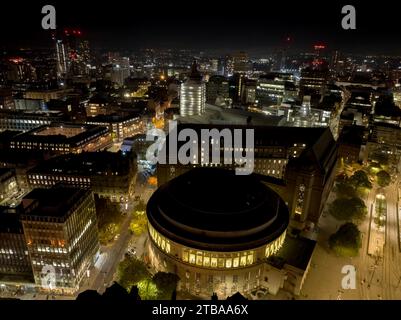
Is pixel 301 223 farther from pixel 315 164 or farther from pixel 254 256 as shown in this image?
pixel 254 256

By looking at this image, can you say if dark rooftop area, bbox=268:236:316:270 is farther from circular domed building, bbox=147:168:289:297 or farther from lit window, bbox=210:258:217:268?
lit window, bbox=210:258:217:268

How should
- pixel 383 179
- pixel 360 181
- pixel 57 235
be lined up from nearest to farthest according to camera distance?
pixel 57 235 < pixel 360 181 < pixel 383 179

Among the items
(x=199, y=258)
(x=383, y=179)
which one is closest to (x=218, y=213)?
(x=199, y=258)

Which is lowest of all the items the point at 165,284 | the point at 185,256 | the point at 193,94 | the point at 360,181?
the point at 165,284

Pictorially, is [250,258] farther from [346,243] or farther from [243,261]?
[346,243]

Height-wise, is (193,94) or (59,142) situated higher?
(193,94)
